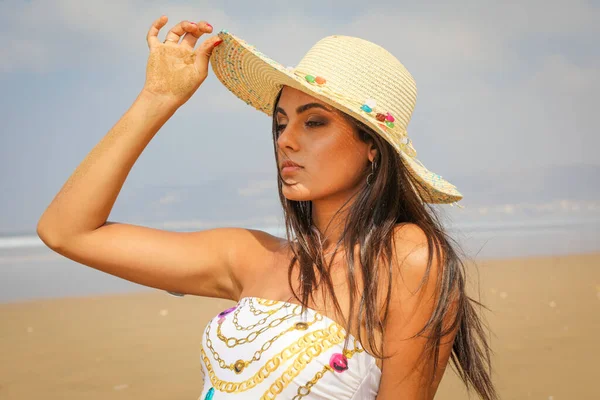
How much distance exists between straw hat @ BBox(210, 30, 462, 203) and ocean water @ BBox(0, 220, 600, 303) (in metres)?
2.30

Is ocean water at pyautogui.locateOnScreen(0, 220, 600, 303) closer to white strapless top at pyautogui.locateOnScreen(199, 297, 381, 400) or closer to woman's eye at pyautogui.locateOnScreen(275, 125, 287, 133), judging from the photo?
woman's eye at pyautogui.locateOnScreen(275, 125, 287, 133)

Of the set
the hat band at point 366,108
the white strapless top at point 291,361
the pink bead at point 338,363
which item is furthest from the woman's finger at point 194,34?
the pink bead at point 338,363

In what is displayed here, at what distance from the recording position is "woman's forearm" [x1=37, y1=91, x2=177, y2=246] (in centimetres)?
229

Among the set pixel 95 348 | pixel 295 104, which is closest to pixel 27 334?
pixel 95 348

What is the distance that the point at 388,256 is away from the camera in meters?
2.14

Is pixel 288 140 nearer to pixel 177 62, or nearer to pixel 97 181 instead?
pixel 177 62

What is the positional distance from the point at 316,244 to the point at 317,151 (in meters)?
0.38

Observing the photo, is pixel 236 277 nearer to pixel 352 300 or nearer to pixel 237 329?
pixel 237 329

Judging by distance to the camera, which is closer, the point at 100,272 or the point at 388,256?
the point at 388,256

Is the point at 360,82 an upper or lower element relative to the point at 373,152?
upper

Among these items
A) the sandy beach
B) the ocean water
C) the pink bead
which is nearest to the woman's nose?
the pink bead

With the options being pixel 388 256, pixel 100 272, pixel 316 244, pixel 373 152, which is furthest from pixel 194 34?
pixel 100 272

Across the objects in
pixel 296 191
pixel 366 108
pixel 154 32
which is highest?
pixel 154 32

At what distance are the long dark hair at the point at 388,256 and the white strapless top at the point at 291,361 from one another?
0.05m
